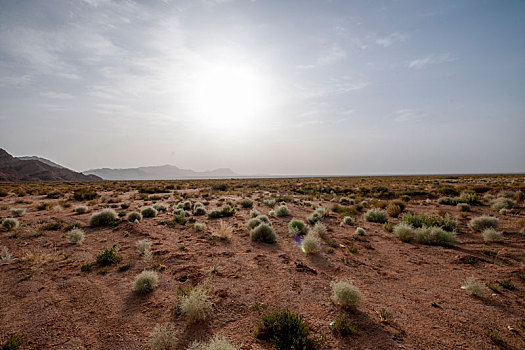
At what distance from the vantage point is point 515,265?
6.68 m

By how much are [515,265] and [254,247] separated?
8.27m

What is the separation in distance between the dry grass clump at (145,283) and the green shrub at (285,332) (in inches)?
119

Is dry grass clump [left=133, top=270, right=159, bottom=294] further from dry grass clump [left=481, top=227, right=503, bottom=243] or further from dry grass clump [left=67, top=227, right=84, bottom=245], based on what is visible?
dry grass clump [left=481, top=227, right=503, bottom=243]

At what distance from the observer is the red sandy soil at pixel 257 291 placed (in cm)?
399

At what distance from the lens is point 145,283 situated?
216 inches

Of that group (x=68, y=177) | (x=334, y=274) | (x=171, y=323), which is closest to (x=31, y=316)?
(x=171, y=323)

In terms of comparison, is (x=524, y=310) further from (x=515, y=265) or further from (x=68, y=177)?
(x=68, y=177)

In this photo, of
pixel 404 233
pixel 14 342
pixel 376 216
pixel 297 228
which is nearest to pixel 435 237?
pixel 404 233

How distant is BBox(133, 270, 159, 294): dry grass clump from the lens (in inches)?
214

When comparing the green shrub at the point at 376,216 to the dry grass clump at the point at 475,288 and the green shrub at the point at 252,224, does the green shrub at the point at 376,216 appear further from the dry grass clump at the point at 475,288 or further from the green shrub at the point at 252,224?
the dry grass clump at the point at 475,288

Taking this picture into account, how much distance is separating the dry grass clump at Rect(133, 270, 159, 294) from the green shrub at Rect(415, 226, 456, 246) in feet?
32.9

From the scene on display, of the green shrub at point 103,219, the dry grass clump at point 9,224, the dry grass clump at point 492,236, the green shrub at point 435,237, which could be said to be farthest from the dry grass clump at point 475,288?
the dry grass clump at point 9,224

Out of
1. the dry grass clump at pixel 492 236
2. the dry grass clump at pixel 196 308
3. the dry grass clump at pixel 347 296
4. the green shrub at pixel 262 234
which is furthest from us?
the green shrub at pixel 262 234

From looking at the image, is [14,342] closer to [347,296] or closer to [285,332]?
[285,332]
